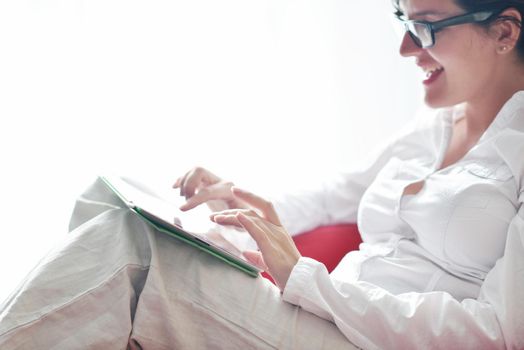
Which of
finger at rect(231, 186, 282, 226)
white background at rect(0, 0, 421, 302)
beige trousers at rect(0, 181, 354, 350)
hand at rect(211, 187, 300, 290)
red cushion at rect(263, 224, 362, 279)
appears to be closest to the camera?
beige trousers at rect(0, 181, 354, 350)

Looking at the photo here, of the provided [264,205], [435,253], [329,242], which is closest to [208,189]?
[264,205]

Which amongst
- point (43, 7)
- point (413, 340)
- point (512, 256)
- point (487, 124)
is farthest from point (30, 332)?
point (43, 7)

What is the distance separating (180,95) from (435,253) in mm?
1049

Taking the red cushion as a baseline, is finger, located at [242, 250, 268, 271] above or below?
above

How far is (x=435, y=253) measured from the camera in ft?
4.20

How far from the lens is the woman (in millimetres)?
1047

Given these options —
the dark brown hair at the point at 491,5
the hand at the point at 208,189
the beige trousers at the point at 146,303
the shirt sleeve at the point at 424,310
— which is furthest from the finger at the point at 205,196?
the dark brown hair at the point at 491,5

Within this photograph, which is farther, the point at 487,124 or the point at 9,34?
the point at 9,34

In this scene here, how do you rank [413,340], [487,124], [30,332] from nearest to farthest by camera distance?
[30,332] → [413,340] → [487,124]

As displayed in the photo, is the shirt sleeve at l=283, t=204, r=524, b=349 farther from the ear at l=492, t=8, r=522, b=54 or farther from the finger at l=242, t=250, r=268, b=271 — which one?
the ear at l=492, t=8, r=522, b=54

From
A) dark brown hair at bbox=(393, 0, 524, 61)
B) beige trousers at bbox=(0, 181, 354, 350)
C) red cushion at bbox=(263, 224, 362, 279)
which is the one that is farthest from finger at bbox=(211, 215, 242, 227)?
dark brown hair at bbox=(393, 0, 524, 61)

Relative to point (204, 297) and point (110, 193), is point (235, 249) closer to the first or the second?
point (204, 297)

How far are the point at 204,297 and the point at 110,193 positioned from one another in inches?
13.5

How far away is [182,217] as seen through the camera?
1.21 meters
